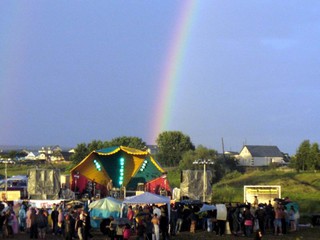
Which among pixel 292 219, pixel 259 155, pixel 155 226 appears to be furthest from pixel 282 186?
pixel 259 155

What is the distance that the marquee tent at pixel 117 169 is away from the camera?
157 ft

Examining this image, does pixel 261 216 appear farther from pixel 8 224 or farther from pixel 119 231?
pixel 8 224

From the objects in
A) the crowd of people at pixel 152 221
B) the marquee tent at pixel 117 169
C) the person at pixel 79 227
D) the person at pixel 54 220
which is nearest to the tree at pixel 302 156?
the marquee tent at pixel 117 169

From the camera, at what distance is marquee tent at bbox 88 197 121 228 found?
28.8m

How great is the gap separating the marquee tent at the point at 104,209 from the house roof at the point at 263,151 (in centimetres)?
9136

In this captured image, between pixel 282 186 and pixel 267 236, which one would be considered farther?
pixel 282 186

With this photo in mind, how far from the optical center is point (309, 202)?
152 ft

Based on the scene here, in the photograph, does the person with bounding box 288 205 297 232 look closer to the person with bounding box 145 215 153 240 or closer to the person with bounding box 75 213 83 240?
the person with bounding box 145 215 153 240

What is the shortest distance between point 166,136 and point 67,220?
8393cm

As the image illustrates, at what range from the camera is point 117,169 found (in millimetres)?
52750

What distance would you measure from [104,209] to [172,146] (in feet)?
254

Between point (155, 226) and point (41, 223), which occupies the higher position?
point (155, 226)

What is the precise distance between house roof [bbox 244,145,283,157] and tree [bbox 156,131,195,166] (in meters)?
15.3

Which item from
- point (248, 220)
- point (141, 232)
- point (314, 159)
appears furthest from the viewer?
point (314, 159)
